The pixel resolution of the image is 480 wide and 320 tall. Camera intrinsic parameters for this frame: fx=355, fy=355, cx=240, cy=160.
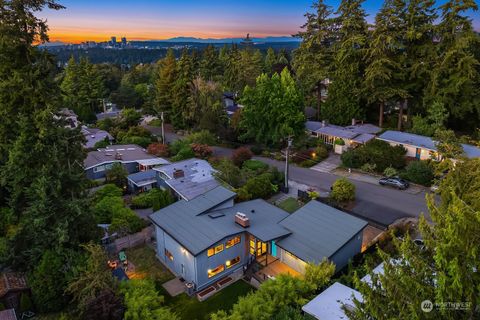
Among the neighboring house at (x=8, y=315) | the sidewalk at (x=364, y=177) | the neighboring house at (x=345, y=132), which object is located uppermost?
the neighboring house at (x=345, y=132)

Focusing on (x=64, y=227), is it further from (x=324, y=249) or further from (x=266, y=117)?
(x=266, y=117)

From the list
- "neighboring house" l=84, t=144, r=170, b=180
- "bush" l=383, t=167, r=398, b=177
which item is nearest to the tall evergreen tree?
"bush" l=383, t=167, r=398, b=177

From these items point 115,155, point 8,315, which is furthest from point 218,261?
point 115,155

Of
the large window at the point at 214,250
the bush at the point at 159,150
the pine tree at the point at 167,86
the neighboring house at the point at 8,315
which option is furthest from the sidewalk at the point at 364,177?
the pine tree at the point at 167,86

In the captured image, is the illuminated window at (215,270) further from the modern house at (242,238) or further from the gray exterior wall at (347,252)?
the gray exterior wall at (347,252)

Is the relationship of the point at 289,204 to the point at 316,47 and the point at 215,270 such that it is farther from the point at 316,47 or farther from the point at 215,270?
the point at 316,47
